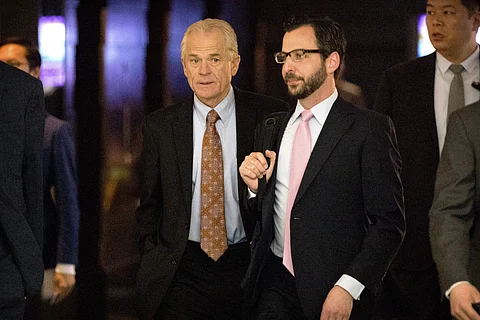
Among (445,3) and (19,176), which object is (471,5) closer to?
(445,3)

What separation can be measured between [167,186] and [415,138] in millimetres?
1406

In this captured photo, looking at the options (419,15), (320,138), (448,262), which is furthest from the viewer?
(419,15)

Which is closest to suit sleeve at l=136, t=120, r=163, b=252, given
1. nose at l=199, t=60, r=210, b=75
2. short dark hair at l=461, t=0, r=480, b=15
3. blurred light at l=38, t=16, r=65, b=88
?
nose at l=199, t=60, r=210, b=75

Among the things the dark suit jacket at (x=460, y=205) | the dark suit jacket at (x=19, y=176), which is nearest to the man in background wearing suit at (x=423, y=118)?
the dark suit jacket at (x=460, y=205)

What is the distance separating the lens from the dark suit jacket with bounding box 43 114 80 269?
5.68m

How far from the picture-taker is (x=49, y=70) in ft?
19.7

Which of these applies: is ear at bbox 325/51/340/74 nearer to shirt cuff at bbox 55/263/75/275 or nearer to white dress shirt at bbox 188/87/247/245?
white dress shirt at bbox 188/87/247/245

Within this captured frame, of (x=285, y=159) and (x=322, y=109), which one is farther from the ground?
(x=322, y=109)

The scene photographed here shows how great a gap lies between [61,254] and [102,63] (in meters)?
1.20

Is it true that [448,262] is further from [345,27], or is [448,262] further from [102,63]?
[102,63]

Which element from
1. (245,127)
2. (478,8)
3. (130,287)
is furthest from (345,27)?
(130,287)

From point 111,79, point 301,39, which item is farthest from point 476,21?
point 111,79

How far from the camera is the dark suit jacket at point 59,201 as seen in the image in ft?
18.6

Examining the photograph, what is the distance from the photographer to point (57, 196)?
18.7ft
